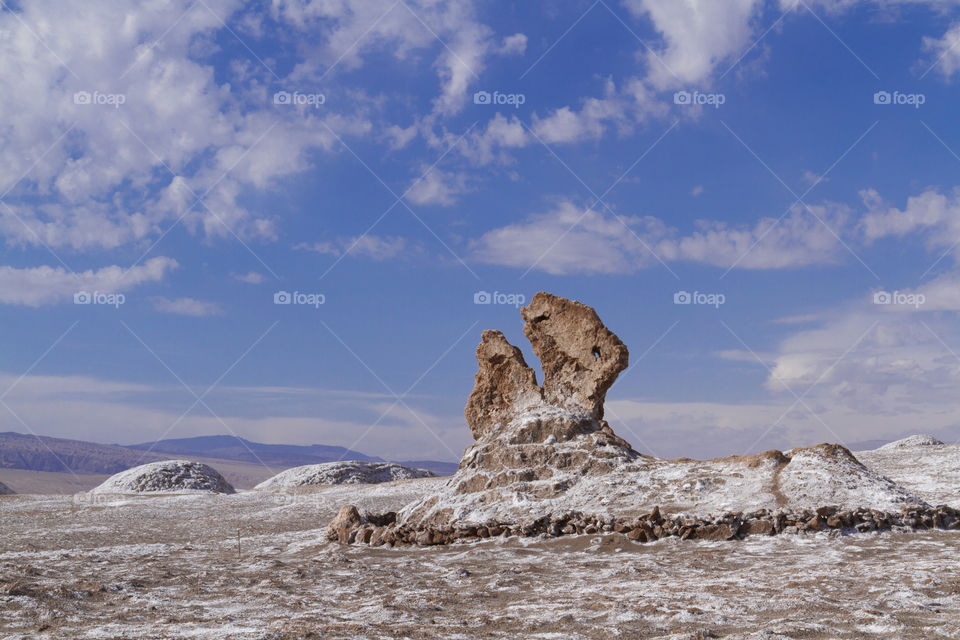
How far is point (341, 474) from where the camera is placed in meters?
36.4

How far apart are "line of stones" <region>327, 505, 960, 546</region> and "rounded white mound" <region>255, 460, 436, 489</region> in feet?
78.3

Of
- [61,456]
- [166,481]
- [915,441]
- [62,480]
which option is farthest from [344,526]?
[61,456]

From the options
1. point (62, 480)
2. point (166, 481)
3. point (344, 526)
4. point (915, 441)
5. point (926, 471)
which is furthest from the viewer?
point (62, 480)

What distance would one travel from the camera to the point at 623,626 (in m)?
6.21

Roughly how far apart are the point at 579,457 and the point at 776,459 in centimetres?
353

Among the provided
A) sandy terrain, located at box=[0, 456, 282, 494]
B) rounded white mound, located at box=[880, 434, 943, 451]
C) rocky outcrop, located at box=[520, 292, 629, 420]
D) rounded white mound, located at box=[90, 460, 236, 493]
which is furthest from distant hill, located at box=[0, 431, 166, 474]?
rocky outcrop, located at box=[520, 292, 629, 420]

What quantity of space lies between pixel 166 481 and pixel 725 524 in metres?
30.6

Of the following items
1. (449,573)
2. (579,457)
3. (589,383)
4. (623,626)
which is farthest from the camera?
(589,383)

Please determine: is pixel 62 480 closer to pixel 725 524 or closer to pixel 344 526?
pixel 344 526

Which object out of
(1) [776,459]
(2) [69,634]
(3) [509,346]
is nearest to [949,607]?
(1) [776,459]

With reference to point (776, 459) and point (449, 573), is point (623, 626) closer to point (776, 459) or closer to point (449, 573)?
point (449, 573)

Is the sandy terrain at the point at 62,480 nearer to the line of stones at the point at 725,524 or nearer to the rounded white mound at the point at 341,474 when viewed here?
the rounded white mound at the point at 341,474

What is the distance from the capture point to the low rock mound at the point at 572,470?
1180 cm

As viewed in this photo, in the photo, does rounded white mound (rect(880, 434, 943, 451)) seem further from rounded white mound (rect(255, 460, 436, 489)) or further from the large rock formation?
the large rock formation
